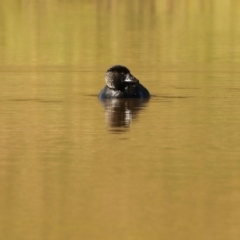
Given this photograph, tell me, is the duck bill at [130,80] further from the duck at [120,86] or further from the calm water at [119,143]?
the calm water at [119,143]

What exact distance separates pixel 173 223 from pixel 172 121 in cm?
769

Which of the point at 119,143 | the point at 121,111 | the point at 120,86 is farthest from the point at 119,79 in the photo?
the point at 119,143

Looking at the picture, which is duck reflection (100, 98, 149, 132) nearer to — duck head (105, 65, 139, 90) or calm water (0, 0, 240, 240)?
calm water (0, 0, 240, 240)

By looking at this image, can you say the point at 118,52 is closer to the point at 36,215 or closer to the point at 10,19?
the point at 10,19

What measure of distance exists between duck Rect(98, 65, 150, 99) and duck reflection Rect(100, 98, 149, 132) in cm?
17

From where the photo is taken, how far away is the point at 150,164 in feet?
52.9

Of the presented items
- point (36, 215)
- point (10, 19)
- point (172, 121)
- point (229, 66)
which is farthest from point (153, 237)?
point (10, 19)

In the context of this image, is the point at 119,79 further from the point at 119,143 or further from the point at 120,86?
the point at 119,143

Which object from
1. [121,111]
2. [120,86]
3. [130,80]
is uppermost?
[130,80]

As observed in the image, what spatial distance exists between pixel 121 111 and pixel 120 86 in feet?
8.20

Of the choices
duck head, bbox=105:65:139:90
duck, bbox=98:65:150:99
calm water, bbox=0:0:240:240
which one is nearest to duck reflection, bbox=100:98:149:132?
calm water, bbox=0:0:240:240

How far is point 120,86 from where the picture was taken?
2502cm

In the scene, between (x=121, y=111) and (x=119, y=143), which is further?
(x=121, y=111)

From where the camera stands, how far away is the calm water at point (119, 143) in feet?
42.6
